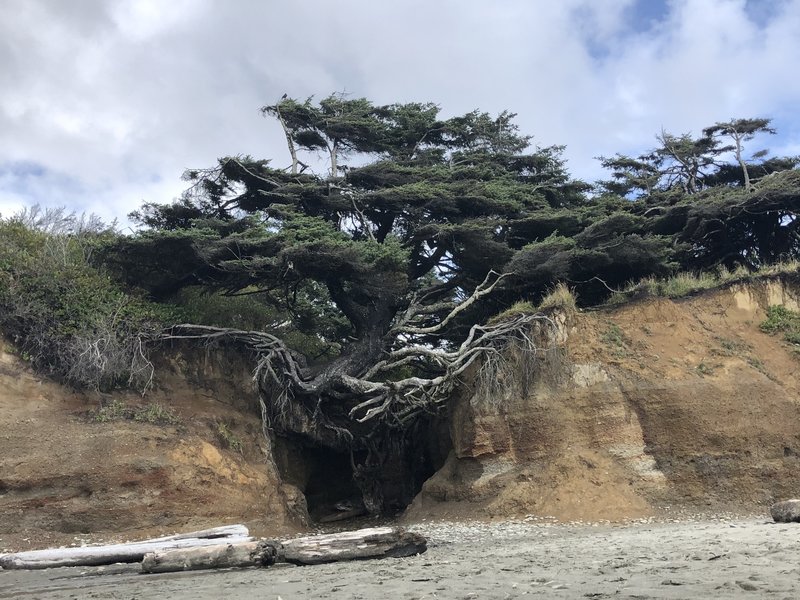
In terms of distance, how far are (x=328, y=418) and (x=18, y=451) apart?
775 centimetres

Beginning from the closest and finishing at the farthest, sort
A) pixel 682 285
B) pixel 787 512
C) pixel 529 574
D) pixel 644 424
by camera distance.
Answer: pixel 529 574 → pixel 787 512 → pixel 644 424 → pixel 682 285

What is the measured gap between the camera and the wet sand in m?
6.08

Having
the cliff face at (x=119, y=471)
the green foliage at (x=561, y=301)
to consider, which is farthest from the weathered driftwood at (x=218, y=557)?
the green foliage at (x=561, y=301)

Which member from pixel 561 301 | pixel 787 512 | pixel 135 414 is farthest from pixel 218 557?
pixel 561 301

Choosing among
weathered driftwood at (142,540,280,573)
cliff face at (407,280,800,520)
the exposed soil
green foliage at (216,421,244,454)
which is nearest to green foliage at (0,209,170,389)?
the exposed soil

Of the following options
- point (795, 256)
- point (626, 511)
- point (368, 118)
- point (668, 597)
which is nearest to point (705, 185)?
point (795, 256)

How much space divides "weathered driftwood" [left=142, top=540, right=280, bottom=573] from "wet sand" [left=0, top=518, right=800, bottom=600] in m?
0.34

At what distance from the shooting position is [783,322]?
18266 mm

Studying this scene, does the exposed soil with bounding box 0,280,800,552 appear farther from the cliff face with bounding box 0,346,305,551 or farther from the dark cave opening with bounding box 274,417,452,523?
the dark cave opening with bounding box 274,417,452,523

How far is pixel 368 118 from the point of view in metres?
22.7

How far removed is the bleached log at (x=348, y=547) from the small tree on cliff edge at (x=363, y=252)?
6654 millimetres

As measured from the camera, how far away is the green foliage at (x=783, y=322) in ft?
59.0

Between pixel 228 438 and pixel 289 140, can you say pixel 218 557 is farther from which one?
pixel 289 140

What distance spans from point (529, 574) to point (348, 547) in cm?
356
